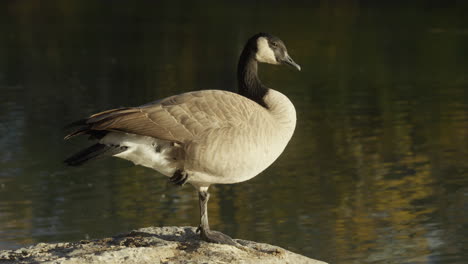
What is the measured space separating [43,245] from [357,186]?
A: 5.35m

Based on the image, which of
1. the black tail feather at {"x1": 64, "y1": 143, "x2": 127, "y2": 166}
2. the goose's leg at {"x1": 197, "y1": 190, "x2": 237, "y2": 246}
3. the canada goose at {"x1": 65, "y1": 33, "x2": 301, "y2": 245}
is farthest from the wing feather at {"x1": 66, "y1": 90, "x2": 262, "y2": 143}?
the goose's leg at {"x1": 197, "y1": 190, "x2": 237, "y2": 246}

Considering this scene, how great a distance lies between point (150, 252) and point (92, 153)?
897 mm

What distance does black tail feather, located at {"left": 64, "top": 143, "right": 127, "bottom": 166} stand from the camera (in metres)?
6.76

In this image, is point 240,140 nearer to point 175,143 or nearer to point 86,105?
point 175,143

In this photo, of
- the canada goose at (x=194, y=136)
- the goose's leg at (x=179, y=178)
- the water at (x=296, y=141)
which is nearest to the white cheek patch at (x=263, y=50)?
the canada goose at (x=194, y=136)

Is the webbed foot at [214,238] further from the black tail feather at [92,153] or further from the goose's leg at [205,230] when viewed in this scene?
the black tail feather at [92,153]

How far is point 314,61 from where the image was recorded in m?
26.9

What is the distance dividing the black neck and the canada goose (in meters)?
0.53

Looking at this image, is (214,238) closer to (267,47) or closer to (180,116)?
(180,116)

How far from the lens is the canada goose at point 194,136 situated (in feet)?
23.0

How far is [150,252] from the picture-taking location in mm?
6848

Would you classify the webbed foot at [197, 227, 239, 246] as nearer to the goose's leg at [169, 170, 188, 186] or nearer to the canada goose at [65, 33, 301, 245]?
the canada goose at [65, 33, 301, 245]

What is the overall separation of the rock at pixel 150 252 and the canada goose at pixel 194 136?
0.37 m

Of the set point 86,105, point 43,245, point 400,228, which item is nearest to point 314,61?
point 86,105
